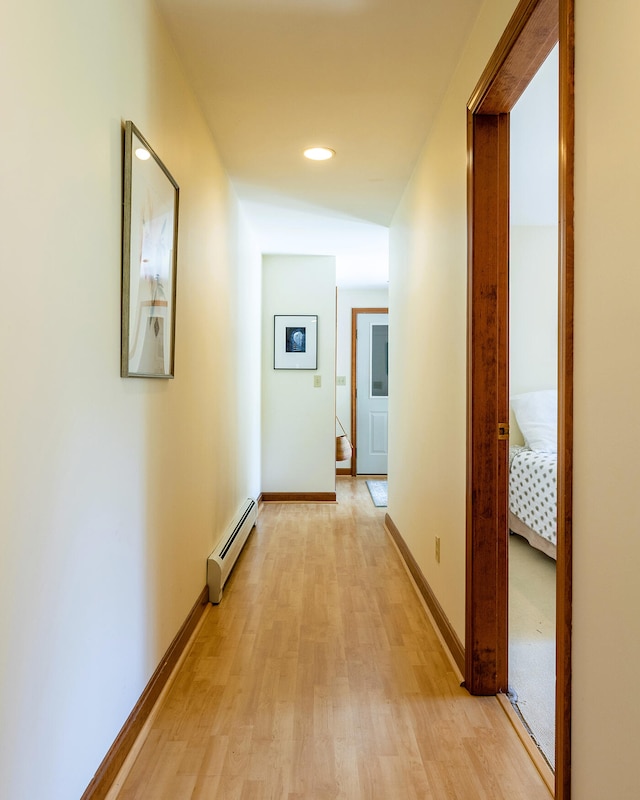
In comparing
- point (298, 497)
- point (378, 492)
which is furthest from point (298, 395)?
point (378, 492)

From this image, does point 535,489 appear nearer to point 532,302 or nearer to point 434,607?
point 434,607

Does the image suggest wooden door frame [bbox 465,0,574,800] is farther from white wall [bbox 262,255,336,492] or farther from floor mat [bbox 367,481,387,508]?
white wall [bbox 262,255,336,492]

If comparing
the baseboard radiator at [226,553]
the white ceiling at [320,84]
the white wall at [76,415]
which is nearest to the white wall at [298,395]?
the baseboard radiator at [226,553]

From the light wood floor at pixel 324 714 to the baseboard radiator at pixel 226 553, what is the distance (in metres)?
0.10

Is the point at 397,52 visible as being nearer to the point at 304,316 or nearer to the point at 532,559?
the point at 532,559

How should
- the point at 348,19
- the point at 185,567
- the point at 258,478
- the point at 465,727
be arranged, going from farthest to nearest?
the point at 258,478
the point at 185,567
the point at 348,19
the point at 465,727

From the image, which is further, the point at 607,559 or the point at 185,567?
the point at 185,567

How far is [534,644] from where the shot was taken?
7.74 ft

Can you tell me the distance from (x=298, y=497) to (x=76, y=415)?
406cm

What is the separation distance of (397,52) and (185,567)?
2.13 m

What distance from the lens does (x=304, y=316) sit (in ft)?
17.1

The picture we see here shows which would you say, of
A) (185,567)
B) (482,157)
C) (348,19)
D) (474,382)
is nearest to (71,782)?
(185,567)

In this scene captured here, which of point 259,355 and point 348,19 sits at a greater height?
point 348,19

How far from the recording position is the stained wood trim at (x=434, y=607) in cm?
210
